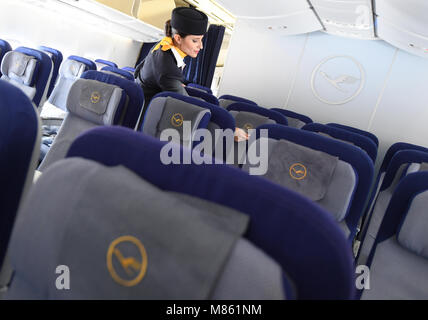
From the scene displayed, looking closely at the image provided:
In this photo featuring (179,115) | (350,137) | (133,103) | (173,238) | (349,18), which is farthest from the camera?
(349,18)

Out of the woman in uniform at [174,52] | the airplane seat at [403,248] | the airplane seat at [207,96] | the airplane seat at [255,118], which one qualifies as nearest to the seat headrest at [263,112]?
the airplane seat at [255,118]

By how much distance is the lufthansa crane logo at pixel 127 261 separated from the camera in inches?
19.6

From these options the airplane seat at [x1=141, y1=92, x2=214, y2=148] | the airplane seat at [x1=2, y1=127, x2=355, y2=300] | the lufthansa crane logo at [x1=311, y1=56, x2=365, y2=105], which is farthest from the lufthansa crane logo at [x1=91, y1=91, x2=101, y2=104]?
the lufthansa crane logo at [x1=311, y1=56, x2=365, y2=105]

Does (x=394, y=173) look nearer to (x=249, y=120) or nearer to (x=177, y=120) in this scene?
(x=249, y=120)

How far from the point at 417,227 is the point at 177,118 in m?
1.35

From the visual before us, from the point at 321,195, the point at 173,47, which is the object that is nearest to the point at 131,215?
the point at 321,195

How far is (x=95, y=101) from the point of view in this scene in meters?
2.01

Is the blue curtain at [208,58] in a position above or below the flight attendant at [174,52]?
above

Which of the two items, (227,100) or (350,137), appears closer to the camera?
(350,137)

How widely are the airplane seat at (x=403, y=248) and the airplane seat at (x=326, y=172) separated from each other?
A: 0.73 feet

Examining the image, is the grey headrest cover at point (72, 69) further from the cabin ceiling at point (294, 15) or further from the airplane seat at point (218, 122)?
the airplane seat at point (218, 122)

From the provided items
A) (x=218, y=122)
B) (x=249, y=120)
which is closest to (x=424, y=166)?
(x=218, y=122)

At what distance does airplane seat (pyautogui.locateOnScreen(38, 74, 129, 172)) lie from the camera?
1.94 m

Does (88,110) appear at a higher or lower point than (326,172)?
lower
